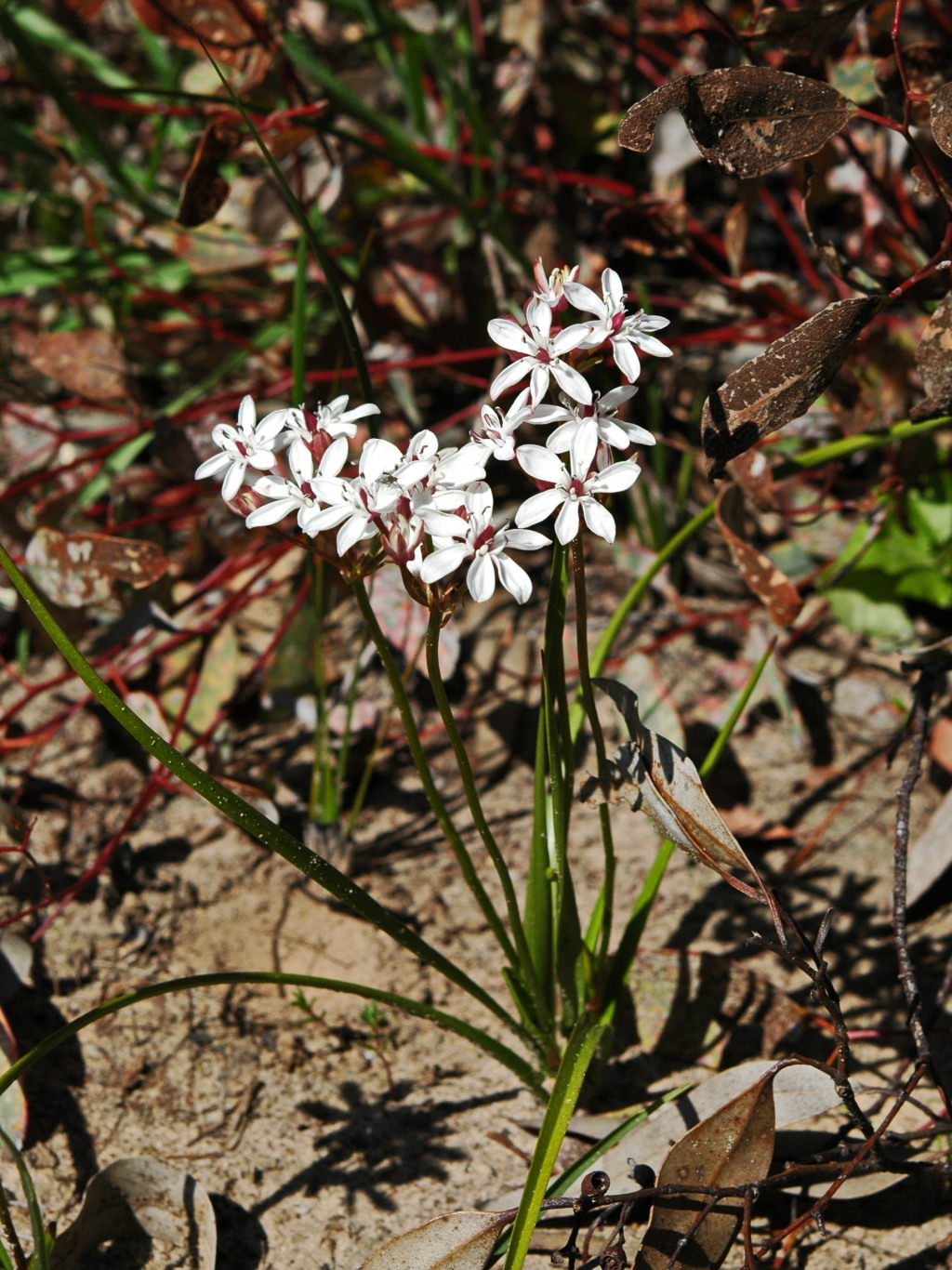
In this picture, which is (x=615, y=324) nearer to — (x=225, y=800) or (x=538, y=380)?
(x=538, y=380)

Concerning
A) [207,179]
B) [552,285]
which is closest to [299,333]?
[207,179]

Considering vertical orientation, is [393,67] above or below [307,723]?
above

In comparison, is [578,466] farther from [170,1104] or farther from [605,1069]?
[170,1104]

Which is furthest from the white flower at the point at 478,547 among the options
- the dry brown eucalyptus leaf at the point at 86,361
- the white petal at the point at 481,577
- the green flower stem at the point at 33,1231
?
the dry brown eucalyptus leaf at the point at 86,361

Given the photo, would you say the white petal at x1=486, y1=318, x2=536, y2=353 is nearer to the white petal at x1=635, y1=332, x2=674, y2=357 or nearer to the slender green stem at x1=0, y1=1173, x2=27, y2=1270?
the white petal at x1=635, y1=332, x2=674, y2=357

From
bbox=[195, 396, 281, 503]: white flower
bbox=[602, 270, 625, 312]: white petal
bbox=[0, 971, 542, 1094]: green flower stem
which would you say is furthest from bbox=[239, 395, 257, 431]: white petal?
bbox=[0, 971, 542, 1094]: green flower stem

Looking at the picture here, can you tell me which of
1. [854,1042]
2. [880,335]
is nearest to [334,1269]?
[854,1042]
